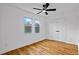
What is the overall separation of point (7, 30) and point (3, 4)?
1.50 feet

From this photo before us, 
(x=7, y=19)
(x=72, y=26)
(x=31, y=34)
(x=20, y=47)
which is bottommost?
(x=20, y=47)

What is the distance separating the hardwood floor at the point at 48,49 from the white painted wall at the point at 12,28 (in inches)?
4.3

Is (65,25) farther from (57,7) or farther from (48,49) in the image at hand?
(48,49)

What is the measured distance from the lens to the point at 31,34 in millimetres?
1492

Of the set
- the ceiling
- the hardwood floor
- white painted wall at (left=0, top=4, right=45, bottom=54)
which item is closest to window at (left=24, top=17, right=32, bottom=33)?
white painted wall at (left=0, top=4, right=45, bottom=54)

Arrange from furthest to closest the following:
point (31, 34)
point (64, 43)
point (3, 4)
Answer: point (31, 34), point (64, 43), point (3, 4)

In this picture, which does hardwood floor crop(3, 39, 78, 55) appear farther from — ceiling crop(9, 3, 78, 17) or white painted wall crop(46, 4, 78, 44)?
ceiling crop(9, 3, 78, 17)

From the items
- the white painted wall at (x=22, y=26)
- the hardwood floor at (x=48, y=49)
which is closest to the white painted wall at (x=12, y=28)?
the white painted wall at (x=22, y=26)

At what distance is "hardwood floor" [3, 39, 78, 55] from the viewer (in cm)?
134

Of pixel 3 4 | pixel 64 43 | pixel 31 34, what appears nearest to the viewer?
pixel 3 4

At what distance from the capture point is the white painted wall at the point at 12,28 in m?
1.36

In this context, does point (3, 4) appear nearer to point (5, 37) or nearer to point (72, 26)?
point (5, 37)

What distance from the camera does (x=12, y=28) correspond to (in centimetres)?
138
